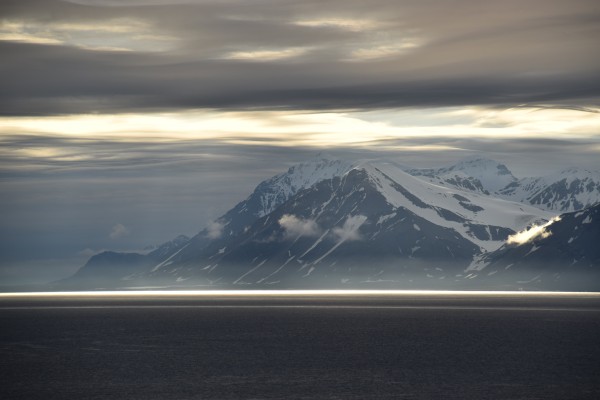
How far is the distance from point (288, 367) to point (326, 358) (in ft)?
64.4

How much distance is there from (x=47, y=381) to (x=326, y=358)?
6039 cm

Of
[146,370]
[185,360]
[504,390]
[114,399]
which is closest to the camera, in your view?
[114,399]

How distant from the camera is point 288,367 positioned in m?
173

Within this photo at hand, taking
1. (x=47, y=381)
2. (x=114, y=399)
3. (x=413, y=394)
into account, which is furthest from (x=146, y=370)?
(x=413, y=394)

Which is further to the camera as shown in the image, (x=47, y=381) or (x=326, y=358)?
(x=326, y=358)

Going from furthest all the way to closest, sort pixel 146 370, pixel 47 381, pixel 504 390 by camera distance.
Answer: pixel 146 370
pixel 47 381
pixel 504 390

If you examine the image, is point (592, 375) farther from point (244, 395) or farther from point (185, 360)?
point (185, 360)

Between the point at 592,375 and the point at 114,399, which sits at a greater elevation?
the point at 114,399

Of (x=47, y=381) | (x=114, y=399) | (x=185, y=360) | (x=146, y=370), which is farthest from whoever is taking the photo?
(x=185, y=360)

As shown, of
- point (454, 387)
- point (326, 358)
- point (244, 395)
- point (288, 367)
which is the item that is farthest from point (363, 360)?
point (244, 395)

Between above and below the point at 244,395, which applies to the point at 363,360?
below

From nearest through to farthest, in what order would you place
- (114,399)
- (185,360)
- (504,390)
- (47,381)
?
(114,399) < (504,390) < (47,381) < (185,360)

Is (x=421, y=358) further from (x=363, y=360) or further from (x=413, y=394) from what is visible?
(x=413, y=394)

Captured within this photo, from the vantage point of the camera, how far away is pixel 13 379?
15112 cm
